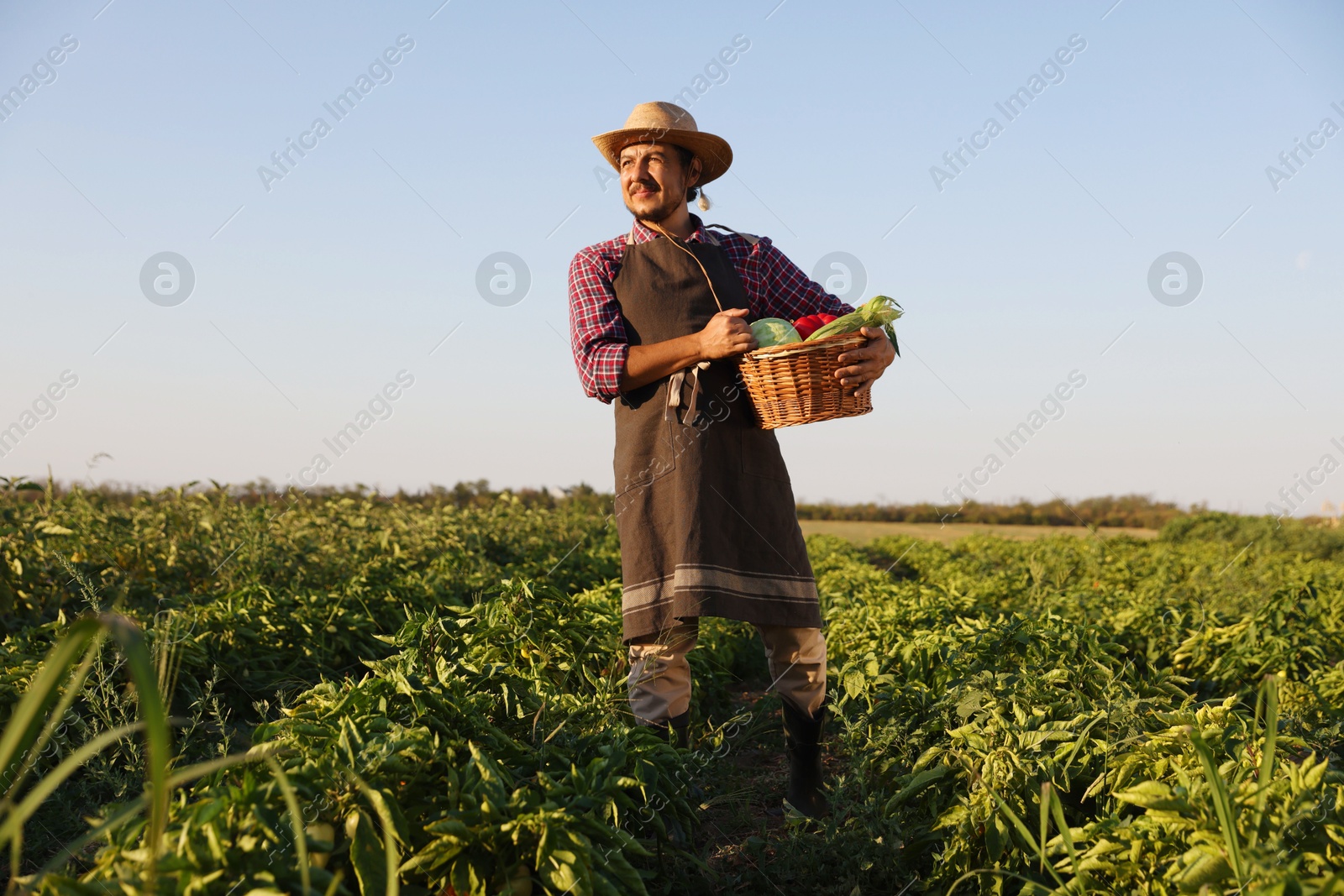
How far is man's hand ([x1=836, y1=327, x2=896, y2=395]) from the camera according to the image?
106 inches

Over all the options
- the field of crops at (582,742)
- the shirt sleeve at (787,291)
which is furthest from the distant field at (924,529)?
the shirt sleeve at (787,291)

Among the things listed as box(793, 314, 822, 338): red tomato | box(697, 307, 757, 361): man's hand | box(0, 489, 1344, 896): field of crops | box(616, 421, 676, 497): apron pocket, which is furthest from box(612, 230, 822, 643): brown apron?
box(0, 489, 1344, 896): field of crops

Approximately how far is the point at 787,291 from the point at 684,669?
137 centimetres

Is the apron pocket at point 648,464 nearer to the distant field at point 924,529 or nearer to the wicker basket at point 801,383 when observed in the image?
the wicker basket at point 801,383

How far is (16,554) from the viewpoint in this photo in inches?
169

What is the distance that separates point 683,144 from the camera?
314cm

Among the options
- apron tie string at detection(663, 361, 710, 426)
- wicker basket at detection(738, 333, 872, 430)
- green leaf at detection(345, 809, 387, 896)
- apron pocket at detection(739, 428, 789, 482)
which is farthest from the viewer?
apron pocket at detection(739, 428, 789, 482)

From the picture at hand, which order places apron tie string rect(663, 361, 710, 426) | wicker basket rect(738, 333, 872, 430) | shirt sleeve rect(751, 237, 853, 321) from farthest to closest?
shirt sleeve rect(751, 237, 853, 321), apron tie string rect(663, 361, 710, 426), wicker basket rect(738, 333, 872, 430)

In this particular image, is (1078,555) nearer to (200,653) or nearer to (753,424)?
(753,424)

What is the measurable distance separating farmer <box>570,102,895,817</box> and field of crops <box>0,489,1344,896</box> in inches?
7.8

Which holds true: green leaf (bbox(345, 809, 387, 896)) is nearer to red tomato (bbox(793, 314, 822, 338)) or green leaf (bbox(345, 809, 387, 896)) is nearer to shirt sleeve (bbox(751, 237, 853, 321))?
red tomato (bbox(793, 314, 822, 338))

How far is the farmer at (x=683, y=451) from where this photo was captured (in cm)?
283

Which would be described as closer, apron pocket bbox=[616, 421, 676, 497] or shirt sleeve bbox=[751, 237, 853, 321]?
apron pocket bbox=[616, 421, 676, 497]

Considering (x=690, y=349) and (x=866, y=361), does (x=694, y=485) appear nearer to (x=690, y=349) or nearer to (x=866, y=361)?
(x=690, y=349)
